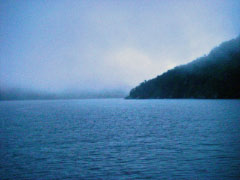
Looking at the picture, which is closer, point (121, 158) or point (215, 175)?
point (215, 175)

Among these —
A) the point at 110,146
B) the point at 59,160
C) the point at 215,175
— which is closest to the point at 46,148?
the point at 59,160

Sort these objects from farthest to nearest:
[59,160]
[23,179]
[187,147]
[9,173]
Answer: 1. [187,147]
2. [59,160]
3. [9,173]
4. [23,179]

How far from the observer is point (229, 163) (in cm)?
1984

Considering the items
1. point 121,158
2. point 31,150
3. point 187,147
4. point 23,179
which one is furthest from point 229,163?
point 31,150

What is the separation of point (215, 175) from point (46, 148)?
19528mm

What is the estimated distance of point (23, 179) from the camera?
56.1ft

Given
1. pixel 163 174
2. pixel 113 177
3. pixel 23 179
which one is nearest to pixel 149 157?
pixel 163 174

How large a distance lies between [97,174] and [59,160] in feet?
19.2

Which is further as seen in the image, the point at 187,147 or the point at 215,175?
the point at 187,147

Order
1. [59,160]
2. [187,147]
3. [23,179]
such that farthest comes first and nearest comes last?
1. [187,147]
2. [59,160]
3. [23,179]

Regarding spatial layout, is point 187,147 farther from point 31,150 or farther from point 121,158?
point 31,150

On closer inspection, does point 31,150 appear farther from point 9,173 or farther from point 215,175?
point 215,175

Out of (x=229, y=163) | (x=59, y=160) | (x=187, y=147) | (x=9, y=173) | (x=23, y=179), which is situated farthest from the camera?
(x=187, y=147)

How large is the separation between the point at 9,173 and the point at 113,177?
8866 mm
